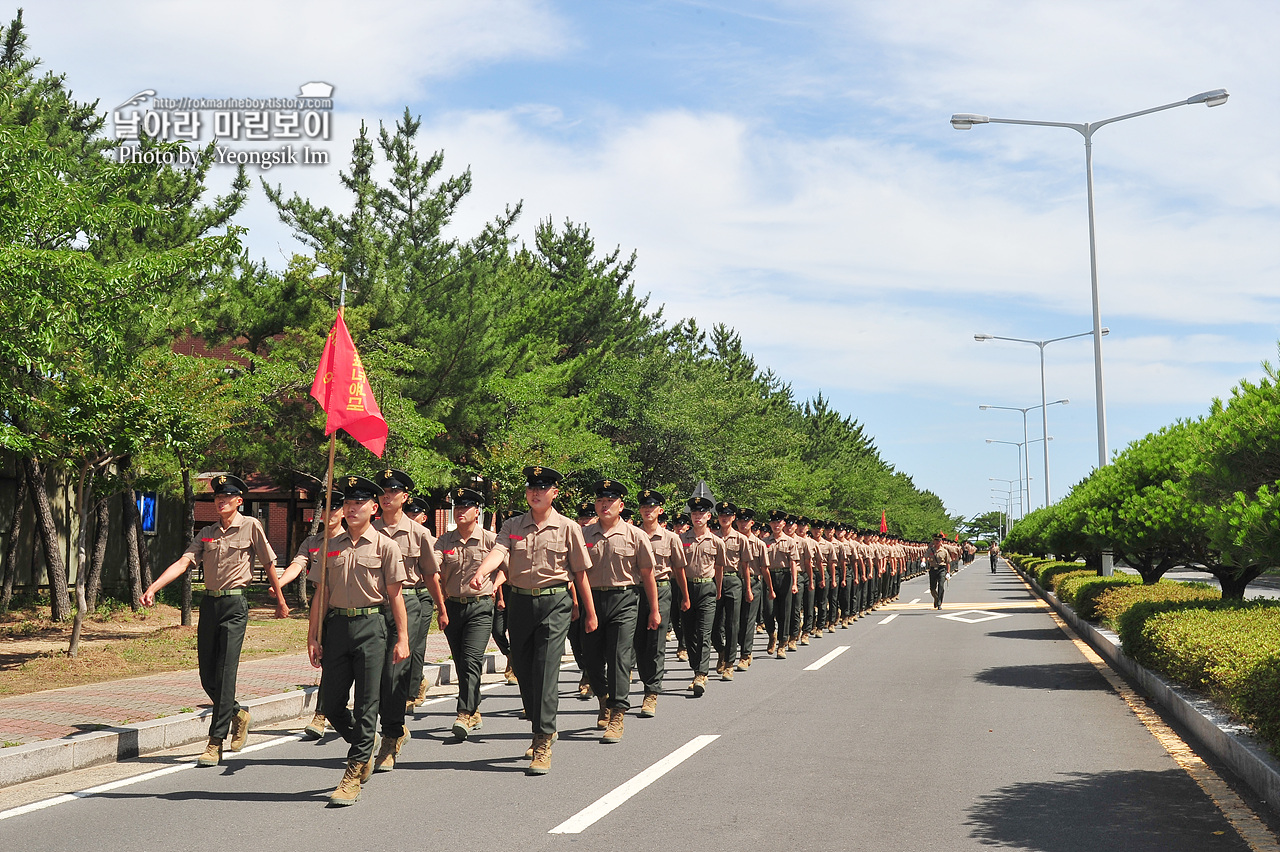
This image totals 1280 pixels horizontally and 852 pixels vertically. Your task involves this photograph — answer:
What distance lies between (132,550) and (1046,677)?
49.3ft

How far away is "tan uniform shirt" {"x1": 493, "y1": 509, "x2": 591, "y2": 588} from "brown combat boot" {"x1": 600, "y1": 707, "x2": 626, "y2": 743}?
4.97ft

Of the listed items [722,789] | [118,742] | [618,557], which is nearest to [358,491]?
[618,557]

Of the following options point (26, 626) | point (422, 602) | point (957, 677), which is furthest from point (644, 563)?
point (26, 626)

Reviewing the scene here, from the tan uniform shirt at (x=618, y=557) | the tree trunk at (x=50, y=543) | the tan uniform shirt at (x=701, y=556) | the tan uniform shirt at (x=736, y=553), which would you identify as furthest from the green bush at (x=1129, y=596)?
the tree trunk at (x=50, y=543)

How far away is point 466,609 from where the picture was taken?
31.0ft

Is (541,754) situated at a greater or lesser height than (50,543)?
lesser

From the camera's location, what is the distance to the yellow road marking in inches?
229

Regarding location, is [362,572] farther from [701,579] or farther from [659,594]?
[701,579]

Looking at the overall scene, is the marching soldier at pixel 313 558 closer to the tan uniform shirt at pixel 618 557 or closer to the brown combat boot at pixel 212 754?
the brown combat boot at pixel 212 754

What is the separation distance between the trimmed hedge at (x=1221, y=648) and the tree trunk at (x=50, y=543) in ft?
48.3

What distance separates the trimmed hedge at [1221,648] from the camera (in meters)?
7.15

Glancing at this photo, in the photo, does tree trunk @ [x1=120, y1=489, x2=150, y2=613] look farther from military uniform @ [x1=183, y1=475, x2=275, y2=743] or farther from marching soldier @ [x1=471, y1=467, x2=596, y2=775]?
marching soldier @ [x1=471, y1=467, x2=596, y2=775]

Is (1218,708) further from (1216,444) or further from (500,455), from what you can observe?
(500,455)

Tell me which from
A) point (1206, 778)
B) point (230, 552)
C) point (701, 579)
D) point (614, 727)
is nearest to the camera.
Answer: point (1206, 778)
